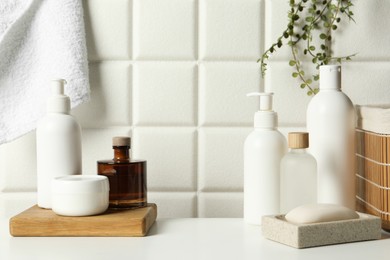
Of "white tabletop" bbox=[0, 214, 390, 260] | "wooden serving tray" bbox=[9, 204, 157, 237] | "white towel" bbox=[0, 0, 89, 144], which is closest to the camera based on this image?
"white tabletop" bbox=[0, 214, 390, 260]

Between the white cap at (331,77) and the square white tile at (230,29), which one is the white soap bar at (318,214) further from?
the square white tile at (230,29)

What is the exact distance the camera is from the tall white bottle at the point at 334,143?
96cm

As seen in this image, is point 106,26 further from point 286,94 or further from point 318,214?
point 318,214

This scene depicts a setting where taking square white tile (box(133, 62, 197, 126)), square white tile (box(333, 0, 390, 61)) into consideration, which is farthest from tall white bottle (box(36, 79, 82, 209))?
square white tile (box(333, 0, 390, 61))

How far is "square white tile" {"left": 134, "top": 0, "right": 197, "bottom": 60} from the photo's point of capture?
114 centimetres

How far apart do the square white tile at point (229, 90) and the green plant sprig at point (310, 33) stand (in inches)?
1.2

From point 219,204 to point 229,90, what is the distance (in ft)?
0.73

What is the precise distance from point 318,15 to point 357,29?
0.08 meters

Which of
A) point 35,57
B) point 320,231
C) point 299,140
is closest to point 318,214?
point 320,231

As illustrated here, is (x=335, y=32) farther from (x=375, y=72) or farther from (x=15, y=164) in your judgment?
(x=15, y=164)

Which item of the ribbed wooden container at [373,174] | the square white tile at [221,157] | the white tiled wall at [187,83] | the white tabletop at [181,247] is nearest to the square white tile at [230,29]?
the white tiled wall at [187,83]

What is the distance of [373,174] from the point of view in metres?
0.96

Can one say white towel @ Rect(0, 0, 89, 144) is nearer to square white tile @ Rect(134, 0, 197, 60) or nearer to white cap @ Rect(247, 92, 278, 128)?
square white tile @ Rect(134, 0, 197, 60)

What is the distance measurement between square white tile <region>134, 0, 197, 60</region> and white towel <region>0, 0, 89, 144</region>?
0.38ft
